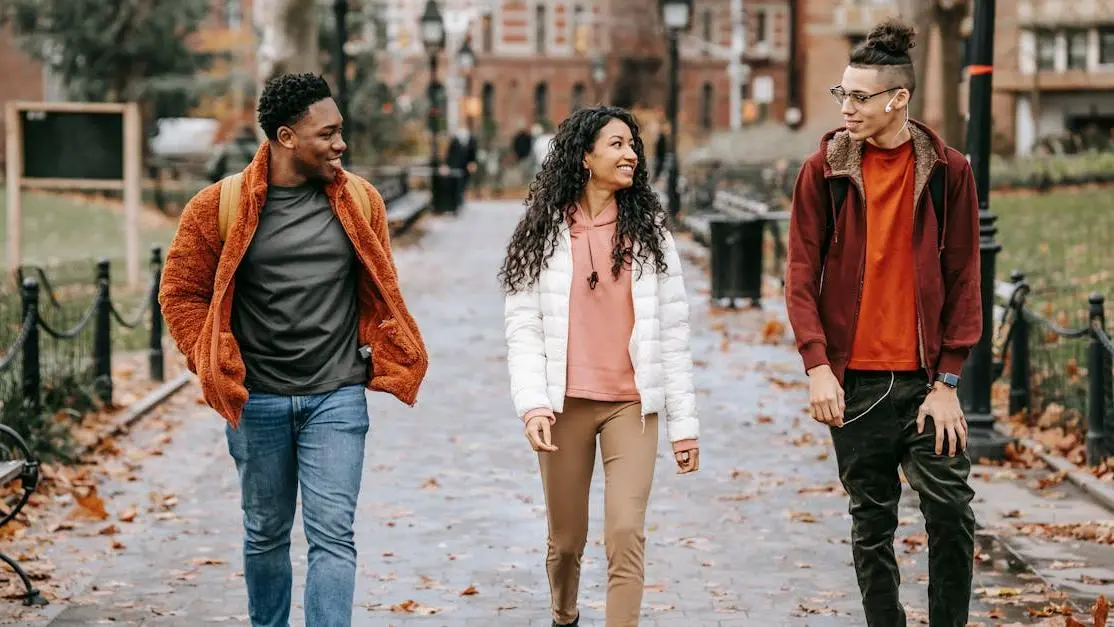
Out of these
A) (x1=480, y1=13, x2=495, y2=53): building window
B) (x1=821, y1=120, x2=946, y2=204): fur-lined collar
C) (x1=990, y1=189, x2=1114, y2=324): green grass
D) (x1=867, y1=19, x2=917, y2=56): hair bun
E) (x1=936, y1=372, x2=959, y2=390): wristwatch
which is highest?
(x1=480, y1=13, x2=495, y2=53): building window

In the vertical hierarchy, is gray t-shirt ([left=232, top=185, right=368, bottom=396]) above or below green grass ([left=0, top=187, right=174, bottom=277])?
above

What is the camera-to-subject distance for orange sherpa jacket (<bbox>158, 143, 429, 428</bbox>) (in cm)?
548

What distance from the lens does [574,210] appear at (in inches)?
234

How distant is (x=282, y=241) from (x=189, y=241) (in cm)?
28

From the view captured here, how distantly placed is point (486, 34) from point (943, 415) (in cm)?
10202

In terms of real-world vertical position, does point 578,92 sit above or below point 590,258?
below

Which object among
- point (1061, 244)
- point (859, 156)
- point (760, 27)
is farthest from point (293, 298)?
point (760, 27)

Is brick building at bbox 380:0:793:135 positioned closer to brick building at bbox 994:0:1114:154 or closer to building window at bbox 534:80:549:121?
building window at bbox 534:80:549:121

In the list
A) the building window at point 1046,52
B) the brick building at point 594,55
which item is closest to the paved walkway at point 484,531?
the building window at point 1046,52

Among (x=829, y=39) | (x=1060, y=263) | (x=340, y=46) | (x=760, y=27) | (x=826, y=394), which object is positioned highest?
(x=760, y=27)

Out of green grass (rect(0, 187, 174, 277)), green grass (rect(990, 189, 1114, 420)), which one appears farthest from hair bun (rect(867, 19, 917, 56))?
green grass (rect(0, 187, 174, 277))

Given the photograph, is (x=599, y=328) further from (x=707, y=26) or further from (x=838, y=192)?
(x=707, y=26)

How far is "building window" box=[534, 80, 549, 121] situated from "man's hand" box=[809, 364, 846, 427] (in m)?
101

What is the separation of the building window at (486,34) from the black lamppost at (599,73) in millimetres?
7113
